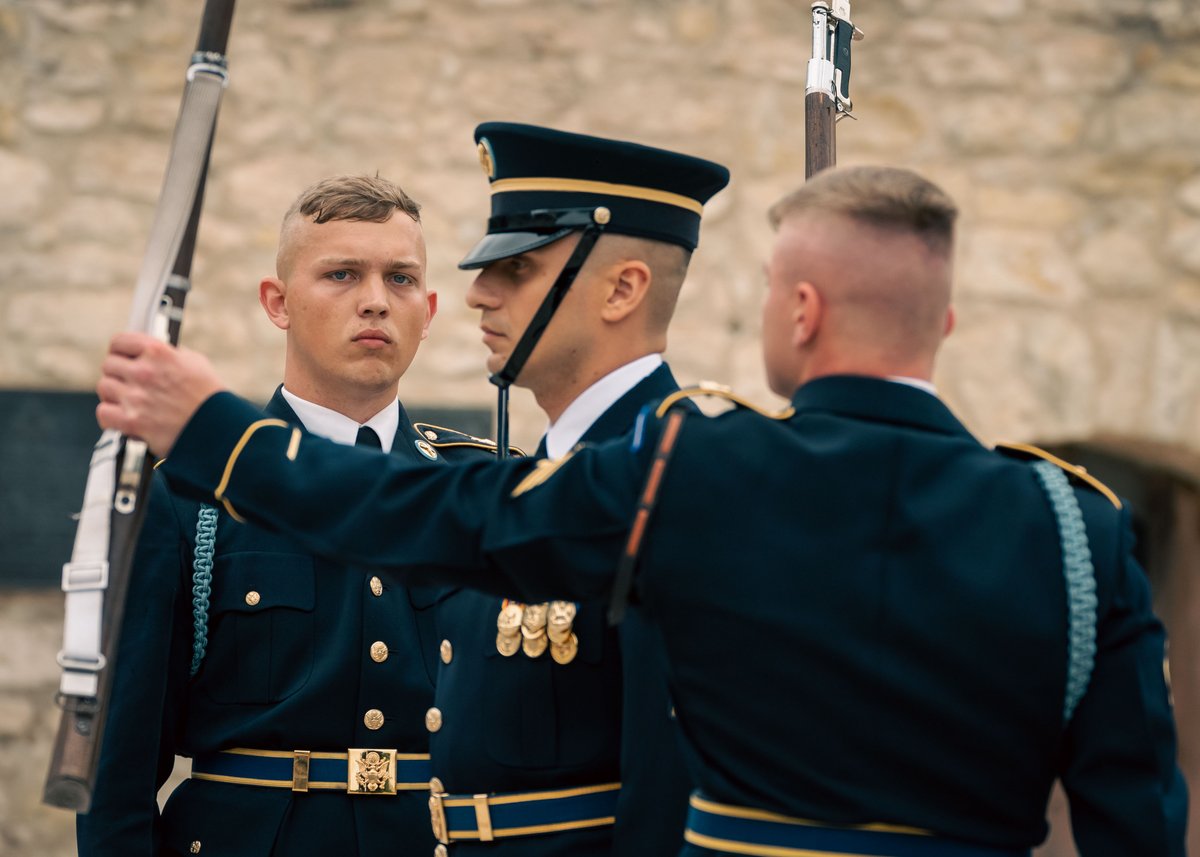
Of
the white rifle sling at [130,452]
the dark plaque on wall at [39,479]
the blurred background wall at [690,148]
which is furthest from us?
the blurred background wall at [690,148]

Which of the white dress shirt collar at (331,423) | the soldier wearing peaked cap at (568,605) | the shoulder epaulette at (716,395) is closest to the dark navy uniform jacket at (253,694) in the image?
the white dress shirt collar at (331,423)

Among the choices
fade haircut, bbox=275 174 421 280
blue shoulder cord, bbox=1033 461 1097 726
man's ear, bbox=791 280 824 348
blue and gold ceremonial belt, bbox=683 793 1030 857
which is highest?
fade haircut, bbox=275 174 421 280

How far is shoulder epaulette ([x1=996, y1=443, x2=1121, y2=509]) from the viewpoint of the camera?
200 cm

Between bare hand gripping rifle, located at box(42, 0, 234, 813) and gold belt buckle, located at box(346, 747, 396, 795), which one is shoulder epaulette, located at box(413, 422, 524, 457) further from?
bare hand gripping rifle, located at box(42, 0, 234, 813)

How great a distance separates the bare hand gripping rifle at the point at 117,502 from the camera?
190 cm

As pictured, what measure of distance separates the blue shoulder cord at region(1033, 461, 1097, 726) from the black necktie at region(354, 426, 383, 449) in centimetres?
143

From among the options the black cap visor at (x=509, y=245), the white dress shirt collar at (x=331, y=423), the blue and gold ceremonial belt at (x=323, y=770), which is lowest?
the blue and gold ceremonial belt at (x=323, y=770)

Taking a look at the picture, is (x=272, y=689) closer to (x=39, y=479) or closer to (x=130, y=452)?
(x=130, y=452)

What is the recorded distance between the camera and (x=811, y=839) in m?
1.85

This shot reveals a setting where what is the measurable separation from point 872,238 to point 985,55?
3758 mm

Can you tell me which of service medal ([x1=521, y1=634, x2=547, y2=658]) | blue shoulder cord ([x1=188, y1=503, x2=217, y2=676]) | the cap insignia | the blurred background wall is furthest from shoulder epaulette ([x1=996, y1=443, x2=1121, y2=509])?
the blurred background wall

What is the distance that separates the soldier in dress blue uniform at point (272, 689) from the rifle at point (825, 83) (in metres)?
0.84

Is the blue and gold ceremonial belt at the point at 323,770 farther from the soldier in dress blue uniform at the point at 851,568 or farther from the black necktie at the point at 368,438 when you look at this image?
the soldier in dress blue uniform at the point at 851,568

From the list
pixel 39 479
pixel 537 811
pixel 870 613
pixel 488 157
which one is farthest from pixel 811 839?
pixel 39 479
